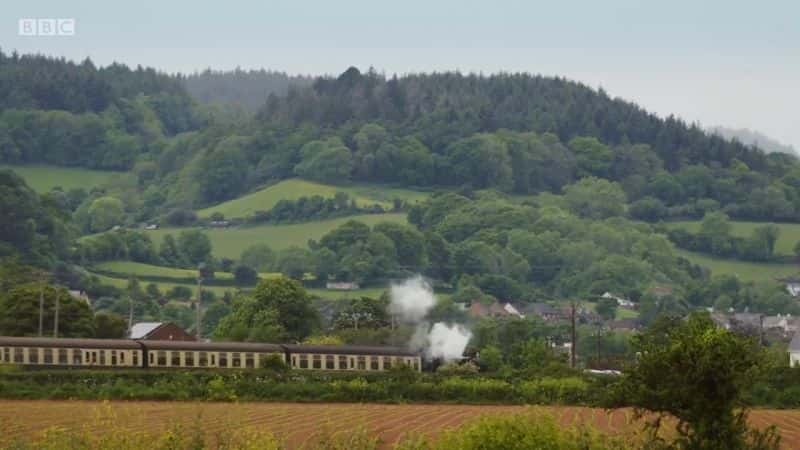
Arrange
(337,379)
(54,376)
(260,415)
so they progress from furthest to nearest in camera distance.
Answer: (337,379)
(54,376)
(260,415)

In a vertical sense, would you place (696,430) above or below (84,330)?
above

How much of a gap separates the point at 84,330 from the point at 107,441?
64597 mm

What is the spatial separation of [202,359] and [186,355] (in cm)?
86

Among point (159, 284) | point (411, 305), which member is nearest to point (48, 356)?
point (411, 305)

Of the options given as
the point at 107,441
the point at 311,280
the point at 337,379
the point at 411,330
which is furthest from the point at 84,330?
the point at 311,280

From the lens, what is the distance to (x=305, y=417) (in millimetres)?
61156

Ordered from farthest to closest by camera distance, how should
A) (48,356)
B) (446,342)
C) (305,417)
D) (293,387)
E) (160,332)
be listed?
(160,332) < (446,342) < (48,356) < (293,387) < (305,417)

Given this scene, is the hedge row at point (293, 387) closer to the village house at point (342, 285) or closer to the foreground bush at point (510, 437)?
the foreground bush at point (510, 437)

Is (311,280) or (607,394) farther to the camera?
(311,280)

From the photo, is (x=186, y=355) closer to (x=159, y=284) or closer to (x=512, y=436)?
(x=512, y=436)

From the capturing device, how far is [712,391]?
127ft

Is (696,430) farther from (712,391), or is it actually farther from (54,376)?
(54,376)

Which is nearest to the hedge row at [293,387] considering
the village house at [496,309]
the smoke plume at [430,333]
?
the smoke plume at [430,333]

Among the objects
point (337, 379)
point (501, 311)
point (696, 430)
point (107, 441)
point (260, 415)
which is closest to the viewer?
point (107, 441)
